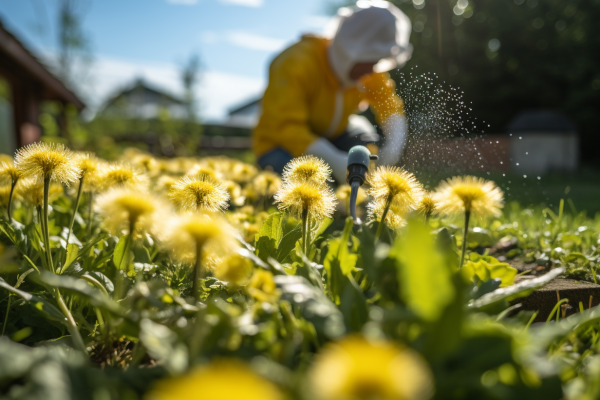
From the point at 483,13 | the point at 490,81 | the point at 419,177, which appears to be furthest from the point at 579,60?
the point at 419,177

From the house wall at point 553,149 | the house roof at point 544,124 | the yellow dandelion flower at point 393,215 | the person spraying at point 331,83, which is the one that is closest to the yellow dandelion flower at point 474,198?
the yellow dandelion flower at point 393,215

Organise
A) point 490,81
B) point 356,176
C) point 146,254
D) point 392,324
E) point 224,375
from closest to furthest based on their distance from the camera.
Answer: point 224,375 < point 392,324 < point 356,176 < point 146,254 < point 490,81

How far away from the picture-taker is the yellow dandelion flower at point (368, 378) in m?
0.36

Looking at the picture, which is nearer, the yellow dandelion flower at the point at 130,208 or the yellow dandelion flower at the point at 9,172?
the yellow dandelion flower at the point at 130,208

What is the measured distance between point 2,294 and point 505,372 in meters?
1.21

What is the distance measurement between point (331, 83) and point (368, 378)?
3536mm

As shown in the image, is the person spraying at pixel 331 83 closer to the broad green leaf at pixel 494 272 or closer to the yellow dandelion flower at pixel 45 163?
the broad green leaf at pixel 494 272

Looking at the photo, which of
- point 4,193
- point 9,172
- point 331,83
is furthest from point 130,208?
point 331,83

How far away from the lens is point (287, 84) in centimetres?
332

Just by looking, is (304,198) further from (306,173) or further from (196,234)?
(196,234)

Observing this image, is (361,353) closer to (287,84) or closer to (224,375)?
(224,375)

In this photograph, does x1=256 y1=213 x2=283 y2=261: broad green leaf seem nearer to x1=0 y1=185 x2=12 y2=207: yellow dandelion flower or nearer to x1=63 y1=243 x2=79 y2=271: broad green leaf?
x1=63 y1=243 x2=79 y2=271: broad green leaf

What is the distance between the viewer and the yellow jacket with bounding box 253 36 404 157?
128 inches

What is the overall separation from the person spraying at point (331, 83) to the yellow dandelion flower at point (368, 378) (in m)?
2.37
